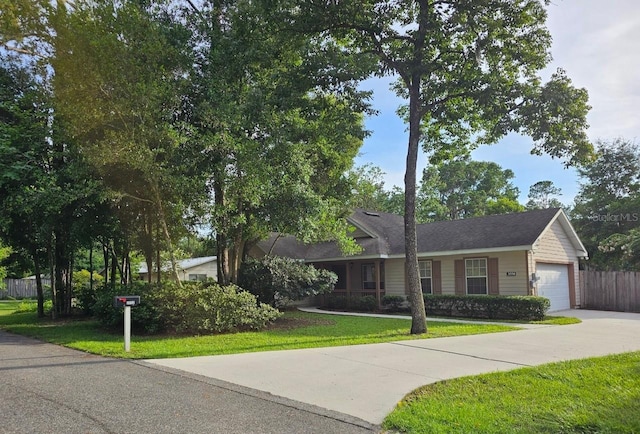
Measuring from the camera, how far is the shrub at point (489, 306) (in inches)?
610

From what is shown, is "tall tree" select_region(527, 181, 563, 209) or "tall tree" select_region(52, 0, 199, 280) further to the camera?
"tall tree" select_region(527, 181, 563, 209)

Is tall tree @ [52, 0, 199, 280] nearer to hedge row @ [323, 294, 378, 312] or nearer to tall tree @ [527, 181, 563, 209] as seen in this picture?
hedge row @ [323, 294, 378, 312]

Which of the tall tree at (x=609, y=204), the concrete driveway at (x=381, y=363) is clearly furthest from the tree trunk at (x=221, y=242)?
the tall tree at (x=609, y=204)

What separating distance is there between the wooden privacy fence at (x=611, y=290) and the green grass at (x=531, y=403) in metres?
13.6

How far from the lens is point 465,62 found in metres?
13.1

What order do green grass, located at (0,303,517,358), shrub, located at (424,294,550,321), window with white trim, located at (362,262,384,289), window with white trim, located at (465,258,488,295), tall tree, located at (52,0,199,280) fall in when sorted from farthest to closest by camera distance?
window with white trim, located at (362,262,384,289) < window with white trim, located at (465,258,488,295) < shrub, located at (424,294,550,321) < tall tree, located at (52,0,199,280) < green grass, located at (0,303,517,358)

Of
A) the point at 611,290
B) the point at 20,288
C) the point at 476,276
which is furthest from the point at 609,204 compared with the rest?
the point at 20,288

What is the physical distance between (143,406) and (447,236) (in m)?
16.3

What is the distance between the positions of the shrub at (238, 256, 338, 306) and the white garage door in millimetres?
8238

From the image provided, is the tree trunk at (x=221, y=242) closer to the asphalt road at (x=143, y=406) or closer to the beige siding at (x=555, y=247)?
the asphalt road at (x=143, y=406)

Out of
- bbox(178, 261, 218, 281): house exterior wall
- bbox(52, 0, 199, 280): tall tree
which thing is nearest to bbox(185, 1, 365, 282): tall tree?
bbox(52, 0, 199, 280): tall tree

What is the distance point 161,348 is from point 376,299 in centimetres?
1220

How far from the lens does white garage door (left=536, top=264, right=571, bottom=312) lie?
59.5 ft

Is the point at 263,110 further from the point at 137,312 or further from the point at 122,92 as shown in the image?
the point at 137,312
